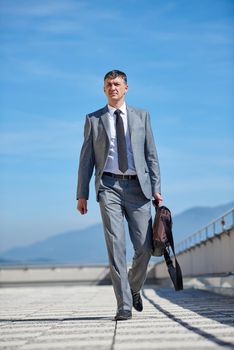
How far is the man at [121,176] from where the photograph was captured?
7.03 m

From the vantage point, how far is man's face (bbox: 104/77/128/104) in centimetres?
730

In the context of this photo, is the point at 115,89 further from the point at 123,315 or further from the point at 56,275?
the point at 56,275

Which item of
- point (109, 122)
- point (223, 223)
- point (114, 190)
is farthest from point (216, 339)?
point (223, 223)

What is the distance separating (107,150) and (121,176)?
0.99ft

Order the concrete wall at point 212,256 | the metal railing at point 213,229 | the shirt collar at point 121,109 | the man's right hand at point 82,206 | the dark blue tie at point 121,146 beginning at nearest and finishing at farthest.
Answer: the dark blue tie at point 121,146 → the man's right hand at point 82,206 → the shirt collar at point 121,109 → the concrete wall at point 212,256 → the metal railing at point 213,229

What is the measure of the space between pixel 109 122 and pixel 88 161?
464mm

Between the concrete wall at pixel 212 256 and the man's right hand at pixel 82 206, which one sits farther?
the concrete wall at pixel 212 256

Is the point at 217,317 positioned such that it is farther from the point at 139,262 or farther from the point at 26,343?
the point at 26,343

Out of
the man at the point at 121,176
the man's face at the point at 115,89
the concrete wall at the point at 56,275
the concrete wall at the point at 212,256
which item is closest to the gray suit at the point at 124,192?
the man at the point at 121,176

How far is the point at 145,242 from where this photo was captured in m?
7.23

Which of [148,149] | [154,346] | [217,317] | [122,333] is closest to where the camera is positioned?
[154,346]

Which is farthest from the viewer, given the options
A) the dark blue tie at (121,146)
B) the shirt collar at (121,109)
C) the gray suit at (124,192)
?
the shirt collar at (121,109)

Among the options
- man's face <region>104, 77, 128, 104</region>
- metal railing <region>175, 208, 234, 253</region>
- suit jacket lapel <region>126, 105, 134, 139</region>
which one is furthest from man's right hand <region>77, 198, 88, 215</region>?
metal railing <region>175, 208, 234, 253</region>

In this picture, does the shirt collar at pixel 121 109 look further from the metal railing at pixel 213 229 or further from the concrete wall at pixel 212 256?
the metal railing at pixel 213 229
